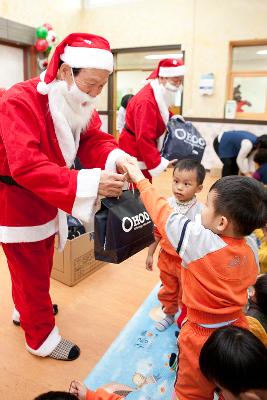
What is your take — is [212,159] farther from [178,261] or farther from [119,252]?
[119,252]

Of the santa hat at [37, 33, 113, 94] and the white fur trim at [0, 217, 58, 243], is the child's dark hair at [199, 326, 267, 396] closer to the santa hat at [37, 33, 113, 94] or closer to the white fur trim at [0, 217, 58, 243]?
the white fur trim at [0, 217, 58, 243]

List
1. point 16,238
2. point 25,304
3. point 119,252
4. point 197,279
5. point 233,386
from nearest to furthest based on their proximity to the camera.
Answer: point 233,386, point 197,279, point 119,252, point 16,238, point 25,304

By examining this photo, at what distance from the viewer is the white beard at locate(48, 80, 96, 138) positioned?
1364 millimetres

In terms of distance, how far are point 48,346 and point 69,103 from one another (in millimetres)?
1163

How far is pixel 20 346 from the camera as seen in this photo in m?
1.78

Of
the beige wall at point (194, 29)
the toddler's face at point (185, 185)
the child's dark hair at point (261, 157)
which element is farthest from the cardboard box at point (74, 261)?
the beige wall at point (194, 29)

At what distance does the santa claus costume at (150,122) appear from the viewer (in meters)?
2.53

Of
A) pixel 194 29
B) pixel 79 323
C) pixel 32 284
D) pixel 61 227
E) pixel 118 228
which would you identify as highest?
pixel 194 29

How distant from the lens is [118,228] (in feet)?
4.18

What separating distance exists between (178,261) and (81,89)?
3.09 feet

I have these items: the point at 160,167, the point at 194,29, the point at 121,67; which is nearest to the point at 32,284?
the point at 160,167

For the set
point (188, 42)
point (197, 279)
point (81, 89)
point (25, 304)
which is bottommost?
point (25, 304)

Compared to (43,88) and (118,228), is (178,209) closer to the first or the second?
(118,228)

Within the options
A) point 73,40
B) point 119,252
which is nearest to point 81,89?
point 73,40
